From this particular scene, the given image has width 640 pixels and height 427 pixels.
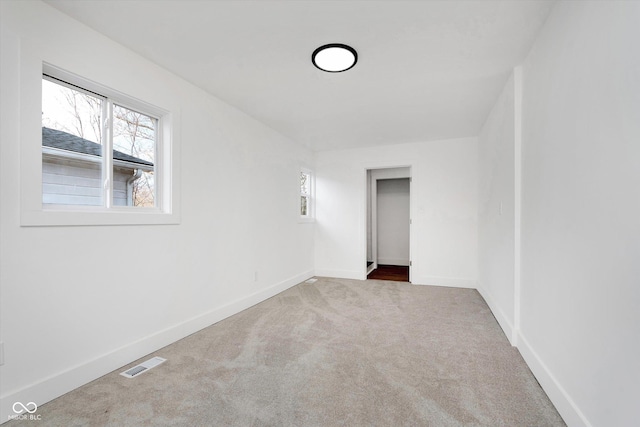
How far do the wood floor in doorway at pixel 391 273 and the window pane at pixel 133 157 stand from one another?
4119 millimetres

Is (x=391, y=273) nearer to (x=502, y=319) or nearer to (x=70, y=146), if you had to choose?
(x=502, y=319)

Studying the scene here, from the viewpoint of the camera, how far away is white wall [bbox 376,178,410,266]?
7141 millimetres

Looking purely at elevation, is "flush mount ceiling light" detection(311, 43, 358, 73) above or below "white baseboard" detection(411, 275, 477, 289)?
above

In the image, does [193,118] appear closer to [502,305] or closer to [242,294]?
[242,294]

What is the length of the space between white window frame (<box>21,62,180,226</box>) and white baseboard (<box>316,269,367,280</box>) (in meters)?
3.34

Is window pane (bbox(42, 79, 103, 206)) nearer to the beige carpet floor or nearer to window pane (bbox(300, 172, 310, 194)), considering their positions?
the beige carpet floor

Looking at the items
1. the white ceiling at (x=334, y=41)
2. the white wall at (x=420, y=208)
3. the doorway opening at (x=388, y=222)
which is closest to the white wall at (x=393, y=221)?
the doorway opening at (x=388, y=222)

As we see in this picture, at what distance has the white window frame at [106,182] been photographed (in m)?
1.74

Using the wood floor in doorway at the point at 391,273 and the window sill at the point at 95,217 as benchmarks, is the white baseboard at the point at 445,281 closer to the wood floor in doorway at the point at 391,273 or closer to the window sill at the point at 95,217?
the wood floor in doorway at the point at 391,273

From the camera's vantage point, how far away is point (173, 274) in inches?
105

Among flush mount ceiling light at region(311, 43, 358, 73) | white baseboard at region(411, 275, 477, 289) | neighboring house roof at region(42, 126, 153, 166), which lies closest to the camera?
neighboring house roof at region(42, 126, 153, 166)

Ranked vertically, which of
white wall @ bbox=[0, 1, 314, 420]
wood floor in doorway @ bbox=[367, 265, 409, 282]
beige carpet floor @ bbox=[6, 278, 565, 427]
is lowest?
wood floor in doorway @ bbox=[367, 265, 409, 282]

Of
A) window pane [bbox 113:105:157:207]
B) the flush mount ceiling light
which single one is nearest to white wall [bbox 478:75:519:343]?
the flush mount ceiling light

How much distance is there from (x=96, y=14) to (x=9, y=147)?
3.23ft
